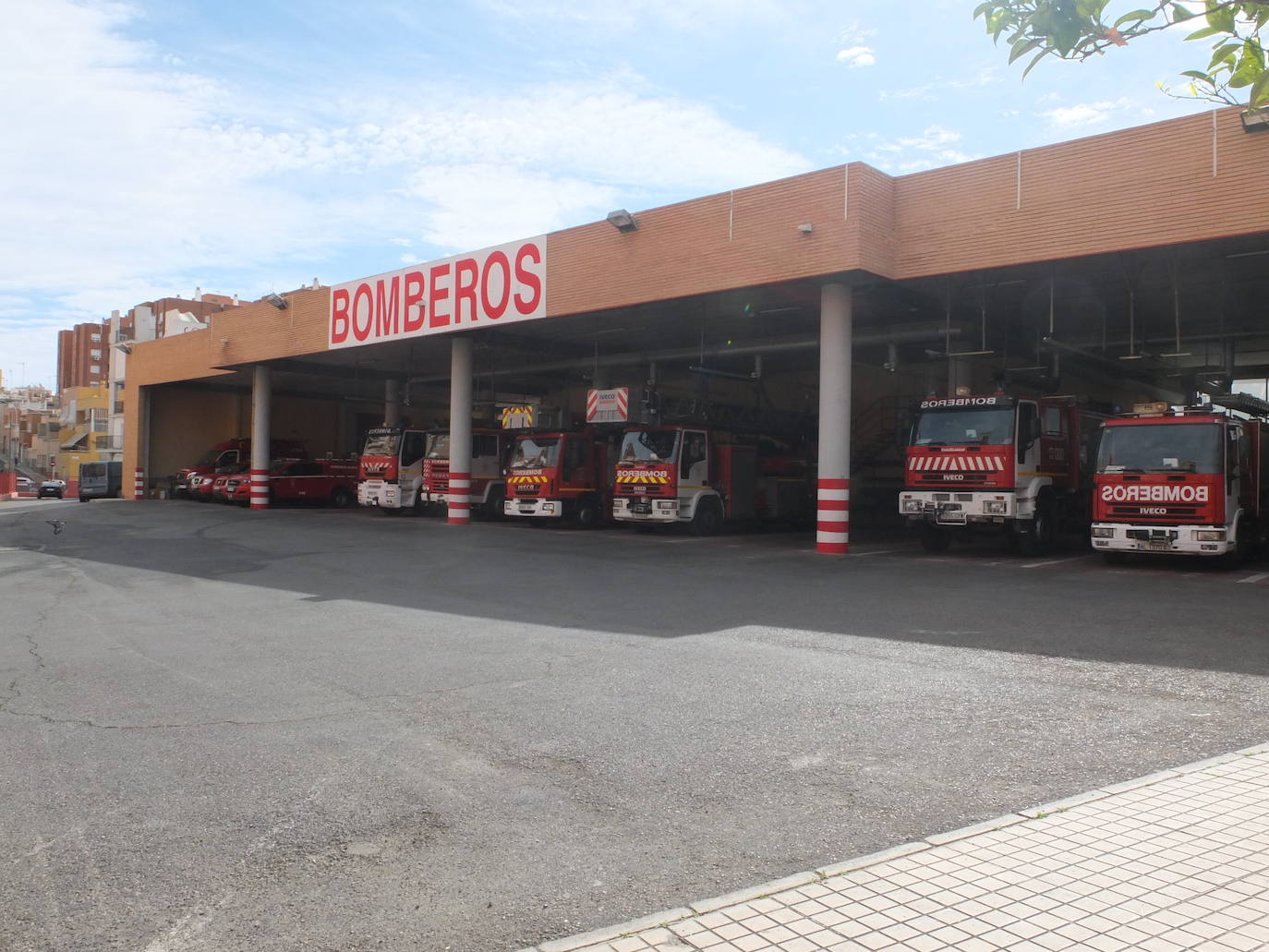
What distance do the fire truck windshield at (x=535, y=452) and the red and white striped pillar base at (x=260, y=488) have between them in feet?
44.1

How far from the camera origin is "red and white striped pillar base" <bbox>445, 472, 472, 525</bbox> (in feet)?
86.0

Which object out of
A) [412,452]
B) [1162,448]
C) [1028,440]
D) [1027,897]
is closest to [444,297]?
[412,452]

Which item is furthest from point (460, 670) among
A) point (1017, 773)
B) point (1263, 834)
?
point (1263, 834)

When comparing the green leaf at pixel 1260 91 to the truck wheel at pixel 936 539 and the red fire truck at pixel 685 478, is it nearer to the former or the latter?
the truck wheel at pixel 936 539

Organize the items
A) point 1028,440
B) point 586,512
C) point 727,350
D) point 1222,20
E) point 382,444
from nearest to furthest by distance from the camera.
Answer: point 1222,20 → point 1028,440 → point 586,512 → point 727,350 → point 382,444

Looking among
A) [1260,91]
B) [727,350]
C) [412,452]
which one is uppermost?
[727,350]

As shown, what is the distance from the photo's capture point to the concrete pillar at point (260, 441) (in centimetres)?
3475

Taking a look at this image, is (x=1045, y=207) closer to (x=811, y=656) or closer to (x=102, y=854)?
(x=811, y=656)

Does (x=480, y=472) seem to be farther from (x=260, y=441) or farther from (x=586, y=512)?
(x=260, y=441)

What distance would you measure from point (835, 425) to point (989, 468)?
2772 millimetres

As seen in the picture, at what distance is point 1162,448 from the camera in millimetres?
15234

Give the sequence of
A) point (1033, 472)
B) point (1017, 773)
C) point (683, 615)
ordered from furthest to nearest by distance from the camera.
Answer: point (1033, 472)
point (683, 615)
point (1017, 773)

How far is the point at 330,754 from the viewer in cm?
524

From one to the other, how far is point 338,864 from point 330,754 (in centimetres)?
151
